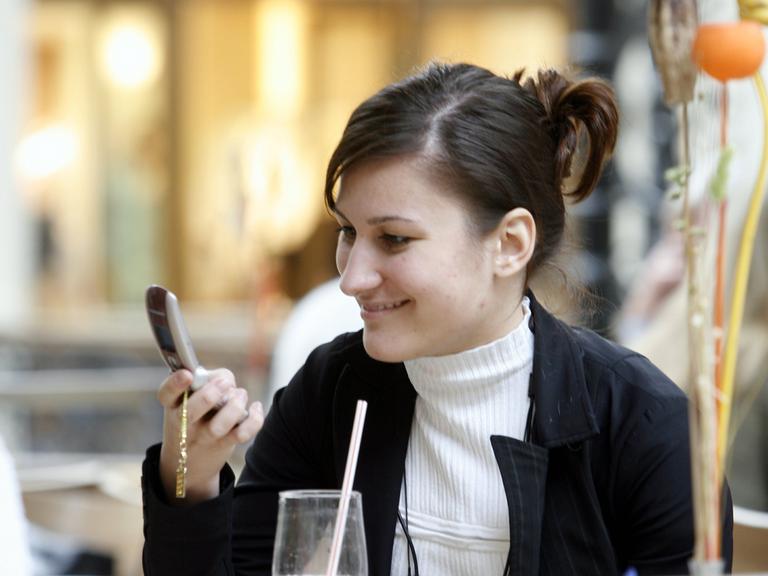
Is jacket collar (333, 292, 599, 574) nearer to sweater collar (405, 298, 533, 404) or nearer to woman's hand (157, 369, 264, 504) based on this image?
→ sweater collar (405, 298, 533, 404)

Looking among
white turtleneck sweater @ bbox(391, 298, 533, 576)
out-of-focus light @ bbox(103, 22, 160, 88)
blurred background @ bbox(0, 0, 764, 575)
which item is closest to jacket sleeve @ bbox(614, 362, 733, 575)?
white turtleneck sweater @ bbox(391, 298, 533, 576)

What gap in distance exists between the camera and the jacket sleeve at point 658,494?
4.32 feet

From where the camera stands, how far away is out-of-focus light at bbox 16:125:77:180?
9.41 metres

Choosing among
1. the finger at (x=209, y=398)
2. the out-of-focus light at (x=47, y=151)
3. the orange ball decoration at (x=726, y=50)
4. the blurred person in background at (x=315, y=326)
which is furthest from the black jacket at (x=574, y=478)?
the out-of-focus light at (x=47, y=151)

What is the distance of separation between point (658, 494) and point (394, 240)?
36cm

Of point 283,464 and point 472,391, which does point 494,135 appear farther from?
point 283,464

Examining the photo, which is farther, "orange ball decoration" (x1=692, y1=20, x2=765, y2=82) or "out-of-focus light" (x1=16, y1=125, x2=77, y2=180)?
"out-of-focus light" (x1=16, y1=125, x2=77, y2=180)

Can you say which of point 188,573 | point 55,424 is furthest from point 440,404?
point 55,424

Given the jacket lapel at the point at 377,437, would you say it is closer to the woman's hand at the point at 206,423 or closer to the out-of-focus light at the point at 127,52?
the woman's hand at the point at 206,423

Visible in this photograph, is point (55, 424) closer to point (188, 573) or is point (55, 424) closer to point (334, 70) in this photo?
point (334, 70)

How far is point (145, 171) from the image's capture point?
9.68 m

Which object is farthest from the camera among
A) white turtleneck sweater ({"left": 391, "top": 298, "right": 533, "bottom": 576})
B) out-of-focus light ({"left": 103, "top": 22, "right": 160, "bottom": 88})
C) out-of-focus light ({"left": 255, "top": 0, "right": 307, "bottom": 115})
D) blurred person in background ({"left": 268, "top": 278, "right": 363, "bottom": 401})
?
out-of-focus light ({"left": 255, "top": 0, "right": 307, "bottom": 115})

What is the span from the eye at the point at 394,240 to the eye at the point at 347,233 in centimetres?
5

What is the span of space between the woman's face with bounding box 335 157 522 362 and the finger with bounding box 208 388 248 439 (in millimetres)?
150
